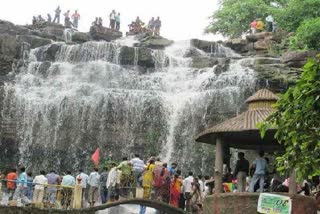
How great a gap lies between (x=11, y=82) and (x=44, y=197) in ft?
47.8

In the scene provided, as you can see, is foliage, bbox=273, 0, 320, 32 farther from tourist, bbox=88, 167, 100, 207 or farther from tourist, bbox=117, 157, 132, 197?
tourist, bbox=117, 157, 132, 197

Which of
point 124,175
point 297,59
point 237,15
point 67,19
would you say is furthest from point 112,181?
point 237,15

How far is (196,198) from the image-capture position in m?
16.0

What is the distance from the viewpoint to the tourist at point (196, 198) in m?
15.9

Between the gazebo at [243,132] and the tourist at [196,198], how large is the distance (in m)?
1.62

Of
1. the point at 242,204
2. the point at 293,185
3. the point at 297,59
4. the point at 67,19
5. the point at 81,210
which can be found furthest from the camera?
the point at 67,19

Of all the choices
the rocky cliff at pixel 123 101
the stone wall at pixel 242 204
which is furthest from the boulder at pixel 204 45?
the stone wall at pixel 242 204

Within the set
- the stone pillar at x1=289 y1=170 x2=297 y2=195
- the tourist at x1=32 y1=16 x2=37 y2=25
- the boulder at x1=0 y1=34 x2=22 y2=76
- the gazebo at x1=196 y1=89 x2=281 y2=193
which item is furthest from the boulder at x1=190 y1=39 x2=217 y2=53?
the stone pillar at x1=289 y1=170 x2=297 y2=195

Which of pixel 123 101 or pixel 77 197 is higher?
pixel 123 101

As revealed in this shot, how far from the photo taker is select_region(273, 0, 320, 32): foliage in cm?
3478

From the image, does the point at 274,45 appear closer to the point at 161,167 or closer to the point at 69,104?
the point at 69,104

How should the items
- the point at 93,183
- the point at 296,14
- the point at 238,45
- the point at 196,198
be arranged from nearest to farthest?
the point at 196,198, the point at 93,183, the point at 238,45, the point at 296,14

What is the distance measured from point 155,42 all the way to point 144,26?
4.61 metres

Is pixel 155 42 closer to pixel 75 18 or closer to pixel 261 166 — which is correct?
pixel 75 18
